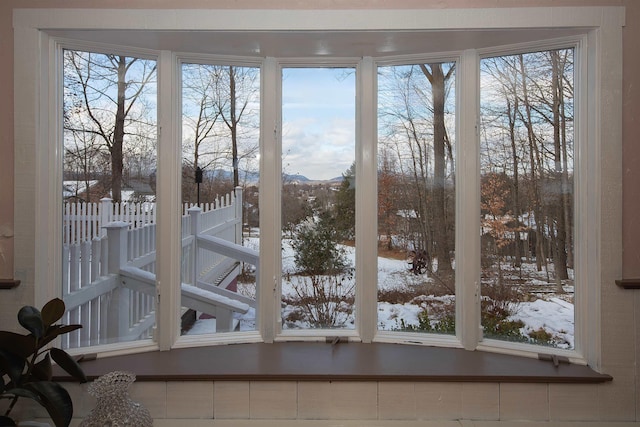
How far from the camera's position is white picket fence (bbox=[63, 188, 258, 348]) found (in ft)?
7.32

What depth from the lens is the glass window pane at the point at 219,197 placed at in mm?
2379

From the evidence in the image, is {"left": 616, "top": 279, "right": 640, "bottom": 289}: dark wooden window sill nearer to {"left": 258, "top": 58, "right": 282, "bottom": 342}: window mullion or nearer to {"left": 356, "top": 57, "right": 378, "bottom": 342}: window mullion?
{"left": 356, "top": 57, "right": 378, "bottom": 342}: window mullion

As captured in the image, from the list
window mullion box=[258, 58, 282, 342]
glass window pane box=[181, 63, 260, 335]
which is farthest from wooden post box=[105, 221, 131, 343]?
window mullion box=[258, 58, 282, 342]

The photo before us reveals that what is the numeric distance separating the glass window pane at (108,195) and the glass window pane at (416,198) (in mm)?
1199

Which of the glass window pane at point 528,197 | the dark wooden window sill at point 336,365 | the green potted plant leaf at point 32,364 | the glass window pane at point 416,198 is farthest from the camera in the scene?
the glass window pane at point 416,198

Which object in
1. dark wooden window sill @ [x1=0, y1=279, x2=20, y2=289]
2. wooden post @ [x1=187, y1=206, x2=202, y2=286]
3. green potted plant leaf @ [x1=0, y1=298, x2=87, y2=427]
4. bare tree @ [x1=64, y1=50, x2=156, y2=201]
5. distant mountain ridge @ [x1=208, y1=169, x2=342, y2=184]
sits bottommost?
green potted plant leaf @ [x1=0, y1=298, x2=87, y2=427]

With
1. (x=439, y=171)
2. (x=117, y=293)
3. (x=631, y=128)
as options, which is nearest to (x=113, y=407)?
(x=117, y=293)

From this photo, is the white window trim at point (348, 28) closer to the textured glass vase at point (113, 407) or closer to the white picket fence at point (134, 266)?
the white picket fence at point (134, 266)

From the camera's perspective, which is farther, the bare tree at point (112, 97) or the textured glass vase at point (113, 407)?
the bare tree at point (112, 97)

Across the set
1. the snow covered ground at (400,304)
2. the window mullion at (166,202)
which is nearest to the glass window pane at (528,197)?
the snow covered ground at (400,304)

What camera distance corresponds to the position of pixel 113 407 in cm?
170

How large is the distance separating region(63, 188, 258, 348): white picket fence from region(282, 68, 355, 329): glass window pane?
0.25 metres

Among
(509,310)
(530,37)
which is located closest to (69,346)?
(509,310)

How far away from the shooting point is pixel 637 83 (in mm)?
2029
